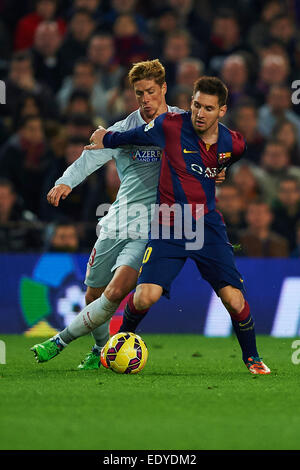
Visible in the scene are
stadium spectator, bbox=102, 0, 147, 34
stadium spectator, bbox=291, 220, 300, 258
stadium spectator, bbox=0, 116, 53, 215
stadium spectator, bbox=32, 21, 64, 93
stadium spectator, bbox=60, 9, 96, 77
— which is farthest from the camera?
stadium spectator, bbox=102, 0, 147, 34

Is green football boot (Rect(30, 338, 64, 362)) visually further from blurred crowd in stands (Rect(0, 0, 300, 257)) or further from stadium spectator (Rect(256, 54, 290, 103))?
stadium spectator (Rect(256, 54, 290, 103))

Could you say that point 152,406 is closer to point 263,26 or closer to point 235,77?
point 235,77

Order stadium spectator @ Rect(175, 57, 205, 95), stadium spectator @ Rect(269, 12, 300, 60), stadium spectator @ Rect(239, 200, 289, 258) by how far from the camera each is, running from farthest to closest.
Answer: stadium spectator @ Rect(269, 12, 300, 60), stadium spectator @ Rect(175, 57, 205, 95), stadium spectator @ Rect(239, 200, 289, 258)

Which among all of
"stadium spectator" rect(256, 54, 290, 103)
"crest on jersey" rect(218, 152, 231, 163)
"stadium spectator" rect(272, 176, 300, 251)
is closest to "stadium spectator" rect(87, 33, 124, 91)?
"stadium spectator" rect(256, 54, 290, 103)

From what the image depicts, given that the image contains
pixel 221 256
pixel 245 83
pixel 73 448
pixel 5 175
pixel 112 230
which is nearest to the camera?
pixel 73 448

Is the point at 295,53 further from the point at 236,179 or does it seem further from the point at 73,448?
the point at 73,448

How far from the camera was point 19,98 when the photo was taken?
12.7 metres

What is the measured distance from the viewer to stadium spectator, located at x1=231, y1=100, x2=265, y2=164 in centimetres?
1297

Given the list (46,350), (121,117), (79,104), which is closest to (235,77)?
(121,117)

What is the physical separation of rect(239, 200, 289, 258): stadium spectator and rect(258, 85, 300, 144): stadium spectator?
6.65ft

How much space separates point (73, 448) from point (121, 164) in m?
3.61

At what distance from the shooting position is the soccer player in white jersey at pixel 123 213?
739 cm

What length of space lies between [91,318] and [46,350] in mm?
415
